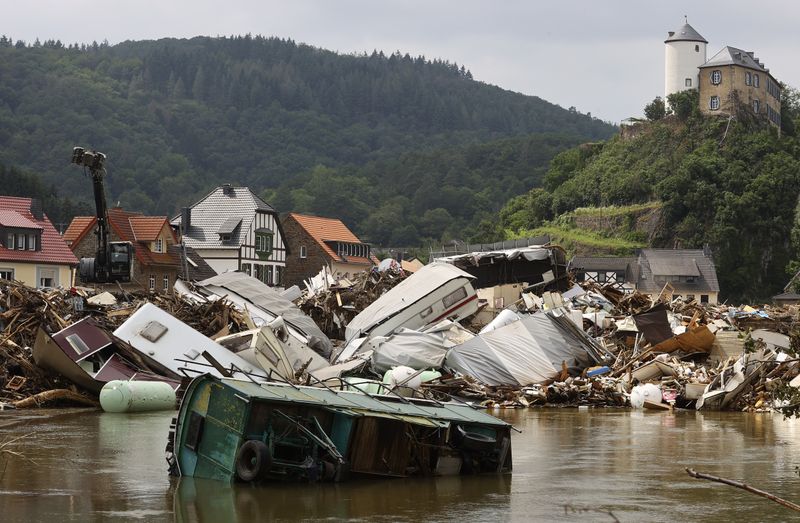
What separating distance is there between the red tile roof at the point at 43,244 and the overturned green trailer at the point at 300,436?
45625 mm

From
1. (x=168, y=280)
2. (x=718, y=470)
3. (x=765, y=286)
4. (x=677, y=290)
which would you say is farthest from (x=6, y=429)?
(x=765, y=286)

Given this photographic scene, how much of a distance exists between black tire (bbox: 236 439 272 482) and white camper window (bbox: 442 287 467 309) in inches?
936

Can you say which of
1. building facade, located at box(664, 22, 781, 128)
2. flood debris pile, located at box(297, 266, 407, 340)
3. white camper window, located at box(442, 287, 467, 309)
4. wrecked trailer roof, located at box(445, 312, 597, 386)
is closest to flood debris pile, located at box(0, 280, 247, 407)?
flood debris pile, located at box(297, 266, 407, 340)

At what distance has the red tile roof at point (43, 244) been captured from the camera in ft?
205

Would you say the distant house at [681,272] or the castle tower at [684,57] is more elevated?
the castle tower at [684,57]

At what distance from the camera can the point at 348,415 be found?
1834 cm

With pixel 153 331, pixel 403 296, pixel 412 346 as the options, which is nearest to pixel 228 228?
pixel 403 296

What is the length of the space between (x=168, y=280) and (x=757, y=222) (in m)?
66.2

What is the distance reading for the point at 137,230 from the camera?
75.7 meters

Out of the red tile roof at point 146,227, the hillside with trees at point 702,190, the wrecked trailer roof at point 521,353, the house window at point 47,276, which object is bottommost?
the wrecked trailer roof at point 521,353

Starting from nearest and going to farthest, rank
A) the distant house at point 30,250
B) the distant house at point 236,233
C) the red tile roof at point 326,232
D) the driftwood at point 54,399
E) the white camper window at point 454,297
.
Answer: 1. the driftwood at point 54,399
2. the white camper window at point 454,297
3. the distant house at point 30,250
4. the distant house at point 236,233
5. the red tile roof at point 326,232

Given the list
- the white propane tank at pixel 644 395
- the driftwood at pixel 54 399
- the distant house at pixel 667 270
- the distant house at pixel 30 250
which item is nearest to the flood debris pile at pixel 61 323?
the driftwood at pixel 54 399

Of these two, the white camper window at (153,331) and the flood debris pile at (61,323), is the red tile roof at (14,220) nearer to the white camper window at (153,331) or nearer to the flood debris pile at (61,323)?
the flood debris pile at (61,323)

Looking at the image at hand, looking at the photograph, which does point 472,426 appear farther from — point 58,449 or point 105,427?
point 105,427
